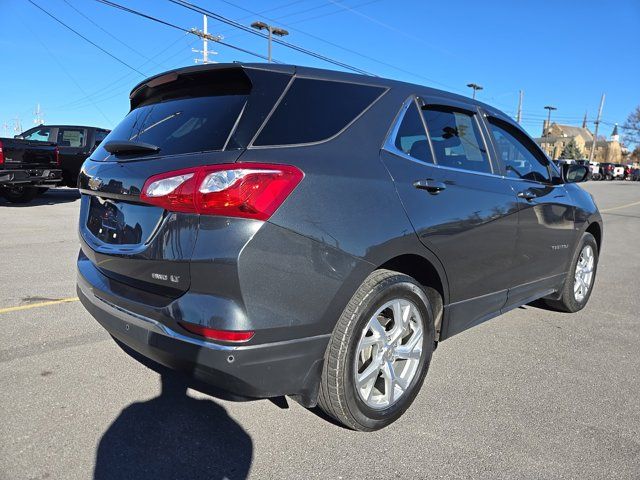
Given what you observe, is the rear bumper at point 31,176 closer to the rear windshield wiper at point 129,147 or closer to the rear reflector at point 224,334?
the rear windshield wiper at point 129,147

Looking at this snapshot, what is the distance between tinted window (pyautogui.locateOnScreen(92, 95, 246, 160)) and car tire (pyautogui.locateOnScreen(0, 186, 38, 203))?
11.0 meters

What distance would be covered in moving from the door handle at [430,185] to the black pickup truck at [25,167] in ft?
34.9

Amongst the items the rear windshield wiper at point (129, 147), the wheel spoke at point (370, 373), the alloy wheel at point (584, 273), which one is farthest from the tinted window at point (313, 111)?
the alloy wheel at point (584, 273)

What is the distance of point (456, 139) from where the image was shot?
10.5 ft

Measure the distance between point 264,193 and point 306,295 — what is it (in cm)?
48

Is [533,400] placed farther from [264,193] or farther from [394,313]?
[264,193]

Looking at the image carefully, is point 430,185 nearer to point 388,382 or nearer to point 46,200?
point 388,382

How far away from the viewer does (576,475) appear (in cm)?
229

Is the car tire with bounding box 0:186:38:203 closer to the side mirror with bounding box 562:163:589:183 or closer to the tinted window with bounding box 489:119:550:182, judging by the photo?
the tinted window with bounding box 489:119:550:182

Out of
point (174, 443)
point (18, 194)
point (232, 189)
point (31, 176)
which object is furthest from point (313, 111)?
point (18, 194)

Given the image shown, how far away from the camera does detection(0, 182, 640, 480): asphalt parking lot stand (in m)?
2.26

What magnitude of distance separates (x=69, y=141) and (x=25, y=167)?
261 cm

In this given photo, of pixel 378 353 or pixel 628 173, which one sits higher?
pixel 628 173

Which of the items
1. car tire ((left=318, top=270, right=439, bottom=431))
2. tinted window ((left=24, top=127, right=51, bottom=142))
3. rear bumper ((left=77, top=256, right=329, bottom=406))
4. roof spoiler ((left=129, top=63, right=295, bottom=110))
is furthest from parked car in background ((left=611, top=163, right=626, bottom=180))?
rear bumper ((left=77, top=256, right=329, bottom=406))
